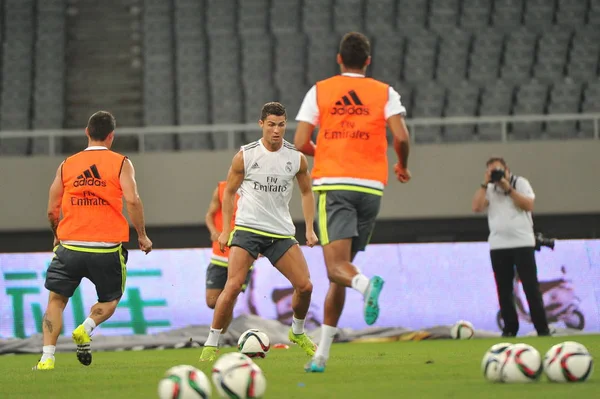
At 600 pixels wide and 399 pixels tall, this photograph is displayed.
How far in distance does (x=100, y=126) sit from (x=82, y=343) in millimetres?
1666

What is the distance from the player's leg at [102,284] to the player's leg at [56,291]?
128 mm

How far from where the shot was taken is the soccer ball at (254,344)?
8875 mm

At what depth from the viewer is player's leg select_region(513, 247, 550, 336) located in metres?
11.8

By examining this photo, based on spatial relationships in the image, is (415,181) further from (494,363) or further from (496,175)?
(494,363)

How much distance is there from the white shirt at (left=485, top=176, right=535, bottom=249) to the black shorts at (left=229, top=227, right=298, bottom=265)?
441cm

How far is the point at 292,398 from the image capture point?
4.95m

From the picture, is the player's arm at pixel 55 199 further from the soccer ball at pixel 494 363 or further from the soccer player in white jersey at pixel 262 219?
the soccer ball at pixel 494 363

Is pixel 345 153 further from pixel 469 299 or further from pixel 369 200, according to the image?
pixel 469 299

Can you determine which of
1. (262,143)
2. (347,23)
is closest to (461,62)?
(347,23)

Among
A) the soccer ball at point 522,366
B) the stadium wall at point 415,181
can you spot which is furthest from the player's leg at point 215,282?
the stadium wall at point 415,181

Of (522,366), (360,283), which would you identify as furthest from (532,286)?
(522,366)

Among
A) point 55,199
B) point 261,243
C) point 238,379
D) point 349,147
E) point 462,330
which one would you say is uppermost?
point 349,147

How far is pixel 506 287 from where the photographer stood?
11.9 m

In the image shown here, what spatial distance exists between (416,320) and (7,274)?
484 centimetres
